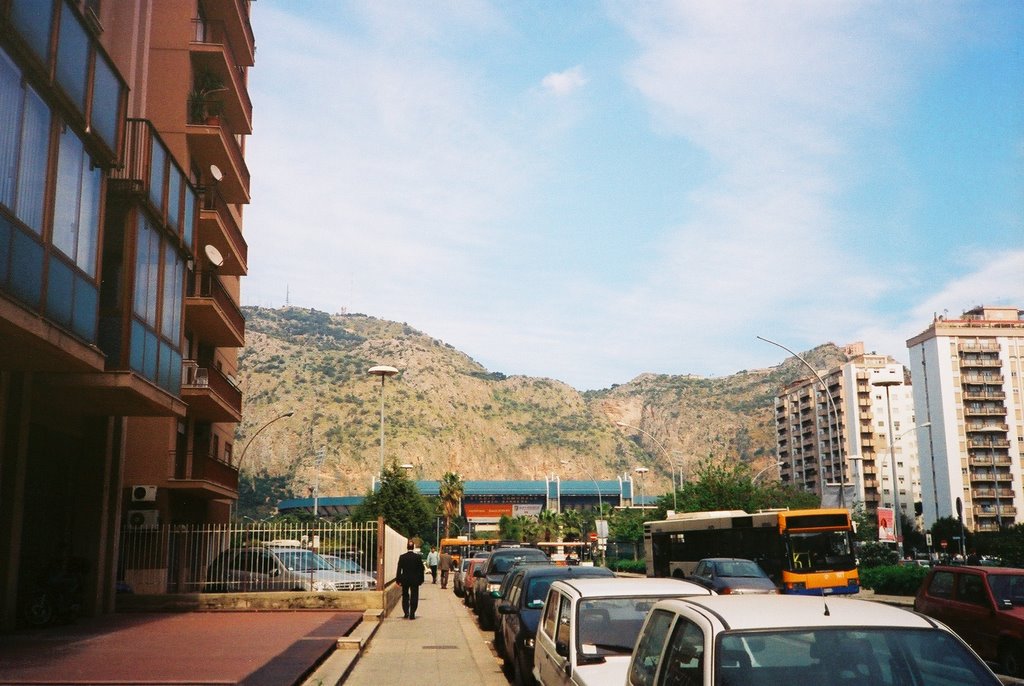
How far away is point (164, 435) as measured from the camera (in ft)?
89.1

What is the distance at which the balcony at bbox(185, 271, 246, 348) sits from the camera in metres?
29.8

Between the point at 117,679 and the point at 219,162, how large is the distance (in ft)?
80.0

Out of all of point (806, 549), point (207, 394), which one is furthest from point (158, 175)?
point (806, 549)

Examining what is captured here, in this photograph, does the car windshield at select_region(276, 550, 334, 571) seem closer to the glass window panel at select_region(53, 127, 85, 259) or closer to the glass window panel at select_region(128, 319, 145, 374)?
the glass window panel at select_region(128, 319, 145, 374)

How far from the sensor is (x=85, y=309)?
50.9 feet

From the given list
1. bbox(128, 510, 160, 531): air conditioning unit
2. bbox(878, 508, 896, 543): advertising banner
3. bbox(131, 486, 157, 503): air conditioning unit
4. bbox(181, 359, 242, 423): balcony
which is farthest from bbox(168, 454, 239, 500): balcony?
bbox(878, 508, 896, 543): advertising banner

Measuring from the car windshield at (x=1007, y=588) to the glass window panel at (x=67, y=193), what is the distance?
13.9m

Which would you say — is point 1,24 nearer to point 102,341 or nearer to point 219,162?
point 102,341

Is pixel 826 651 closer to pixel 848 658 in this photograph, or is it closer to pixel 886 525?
pixel 848 658

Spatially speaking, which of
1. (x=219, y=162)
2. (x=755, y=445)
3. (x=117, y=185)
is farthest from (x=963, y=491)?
(x=117, y=185)

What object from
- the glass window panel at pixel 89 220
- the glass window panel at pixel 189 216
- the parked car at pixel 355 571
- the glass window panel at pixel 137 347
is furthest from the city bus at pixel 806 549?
the glass window panel at pixel 89 220

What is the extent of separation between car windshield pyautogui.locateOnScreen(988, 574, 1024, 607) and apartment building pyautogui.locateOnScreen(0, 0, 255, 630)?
13.2 metres

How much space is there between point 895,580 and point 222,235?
24.3m

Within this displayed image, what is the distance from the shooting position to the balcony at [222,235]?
3130 centimetres
